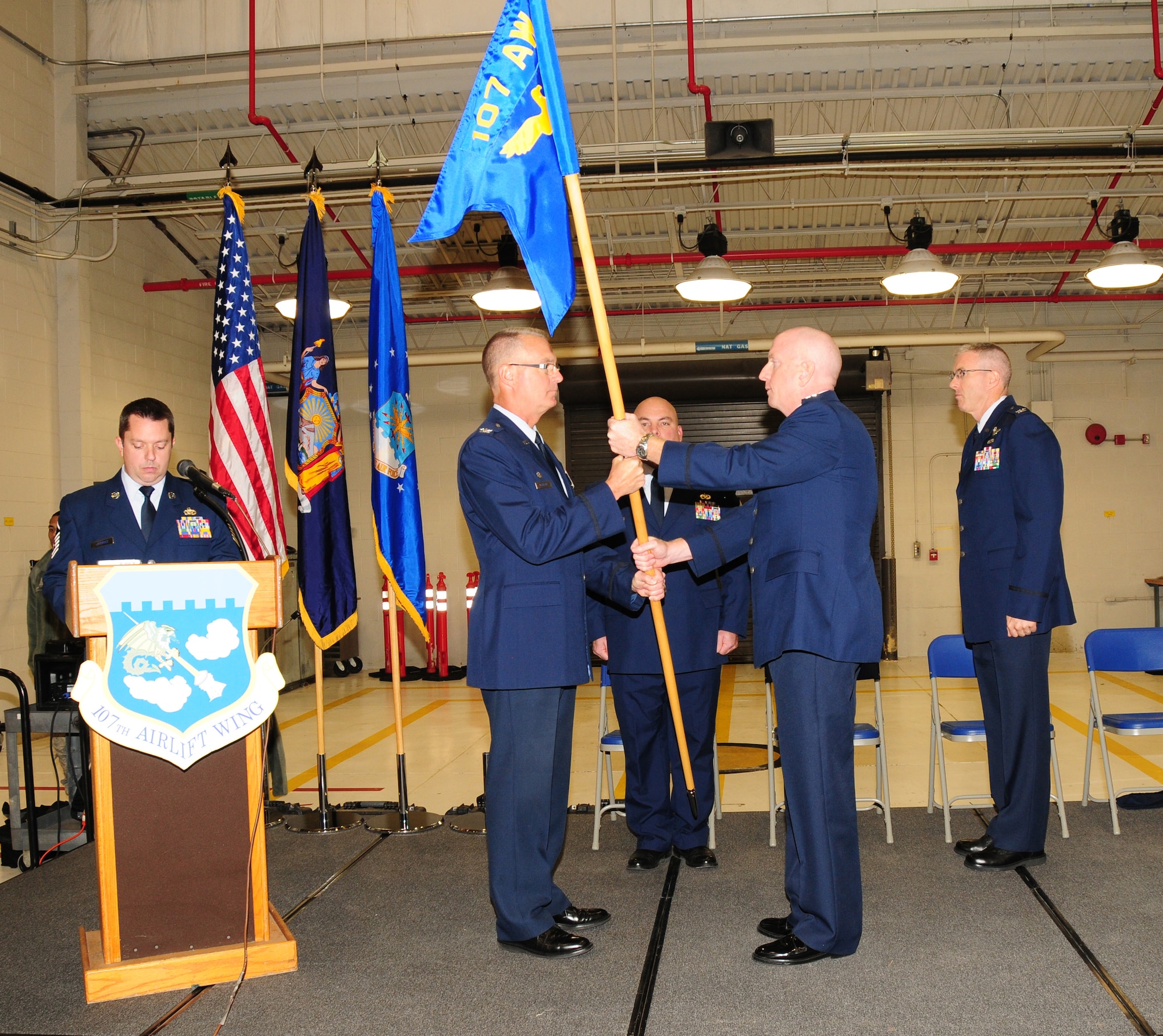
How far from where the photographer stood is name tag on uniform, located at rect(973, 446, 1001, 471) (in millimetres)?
3740

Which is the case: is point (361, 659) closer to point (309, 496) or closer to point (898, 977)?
point (309, 496)

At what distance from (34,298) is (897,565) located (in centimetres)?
946

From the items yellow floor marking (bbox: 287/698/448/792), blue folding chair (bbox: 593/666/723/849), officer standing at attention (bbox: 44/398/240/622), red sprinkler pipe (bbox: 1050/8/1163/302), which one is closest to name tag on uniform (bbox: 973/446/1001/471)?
blue folding chair (bbox: 593/666/723/849)

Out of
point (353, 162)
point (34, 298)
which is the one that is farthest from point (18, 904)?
point (34, 298)

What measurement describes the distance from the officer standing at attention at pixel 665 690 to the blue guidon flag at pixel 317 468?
1.46 metres

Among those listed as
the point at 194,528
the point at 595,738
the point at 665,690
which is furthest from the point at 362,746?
the point at 665,690

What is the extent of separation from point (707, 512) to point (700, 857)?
1.34m

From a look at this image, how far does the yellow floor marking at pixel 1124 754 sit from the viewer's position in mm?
5449

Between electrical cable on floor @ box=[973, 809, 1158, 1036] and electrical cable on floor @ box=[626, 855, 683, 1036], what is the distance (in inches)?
46.3

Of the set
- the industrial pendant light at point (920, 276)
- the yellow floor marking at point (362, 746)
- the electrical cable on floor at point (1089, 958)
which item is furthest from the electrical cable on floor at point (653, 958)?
the industrial pendant light at point (920, 276)

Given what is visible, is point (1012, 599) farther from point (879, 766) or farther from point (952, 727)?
point (879, 766)

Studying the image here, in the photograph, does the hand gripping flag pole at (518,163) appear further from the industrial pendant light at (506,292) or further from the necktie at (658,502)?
the industrial pendant light at (506,292)

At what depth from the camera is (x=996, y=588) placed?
146 inches

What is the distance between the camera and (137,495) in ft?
12.4
